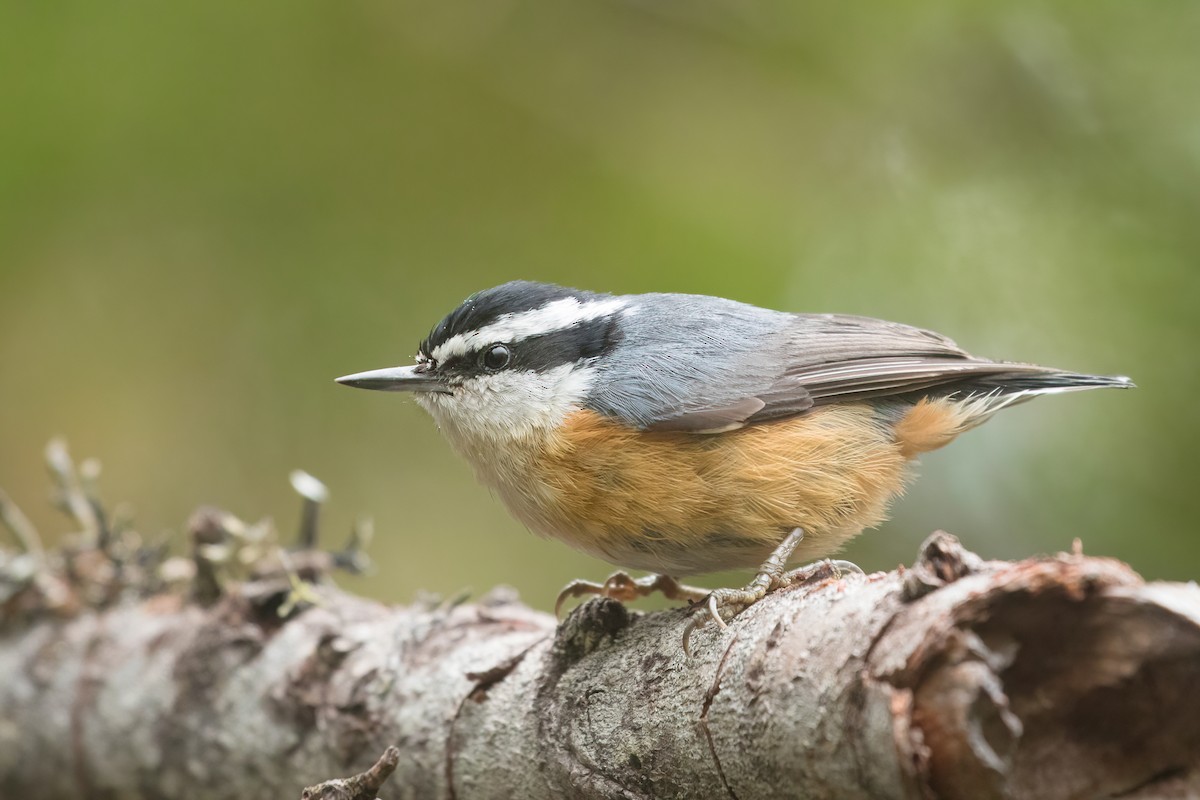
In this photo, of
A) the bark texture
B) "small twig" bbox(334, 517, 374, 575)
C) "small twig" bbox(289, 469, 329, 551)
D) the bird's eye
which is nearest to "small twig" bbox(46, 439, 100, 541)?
the bark texture

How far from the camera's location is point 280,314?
4.86m

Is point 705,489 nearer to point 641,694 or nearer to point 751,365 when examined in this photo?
point 751,365

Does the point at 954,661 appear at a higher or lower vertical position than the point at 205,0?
lower

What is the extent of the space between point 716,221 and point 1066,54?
1486mm

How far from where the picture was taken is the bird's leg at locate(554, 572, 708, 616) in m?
3.26

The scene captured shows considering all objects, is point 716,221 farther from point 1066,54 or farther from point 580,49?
point 1066,54

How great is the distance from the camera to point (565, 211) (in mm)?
4715

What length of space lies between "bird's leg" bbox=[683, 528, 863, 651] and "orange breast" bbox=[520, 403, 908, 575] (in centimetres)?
7

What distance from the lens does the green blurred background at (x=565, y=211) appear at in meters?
3.92

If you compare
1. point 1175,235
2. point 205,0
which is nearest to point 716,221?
point 1175,235

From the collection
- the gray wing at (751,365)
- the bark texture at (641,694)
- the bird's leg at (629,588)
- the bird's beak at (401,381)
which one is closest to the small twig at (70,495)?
the bark texture at (641,694)

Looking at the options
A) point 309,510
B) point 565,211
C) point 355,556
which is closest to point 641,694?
point 355,556

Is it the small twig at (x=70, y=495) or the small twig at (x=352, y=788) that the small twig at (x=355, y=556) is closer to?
the small twig at (x=70, y=495)

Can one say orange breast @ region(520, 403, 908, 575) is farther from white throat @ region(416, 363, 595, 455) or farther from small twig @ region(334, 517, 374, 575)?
small twig @ region(334, 517, 374, 575)
